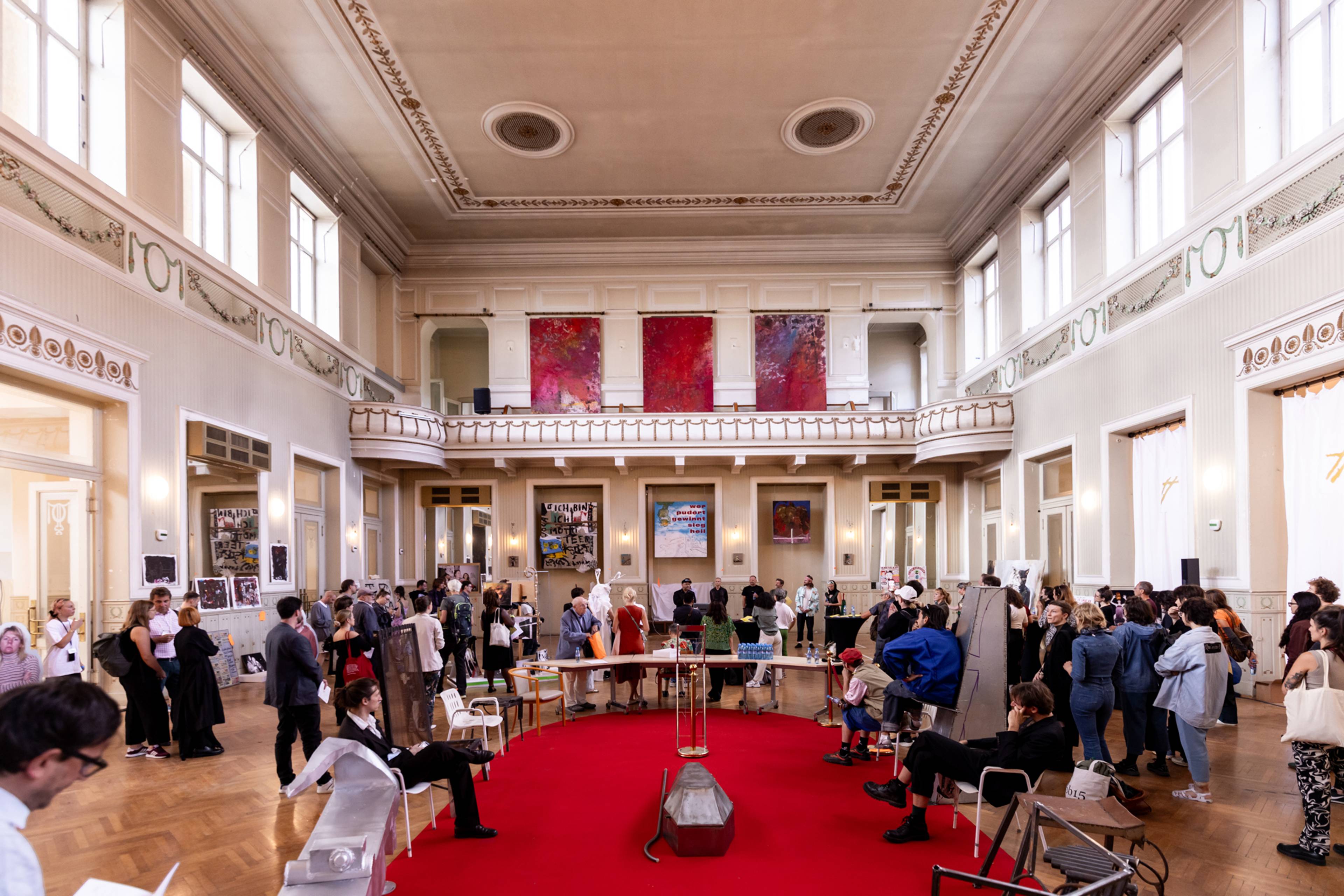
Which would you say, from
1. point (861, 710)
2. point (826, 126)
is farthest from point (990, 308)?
point (861, 710)

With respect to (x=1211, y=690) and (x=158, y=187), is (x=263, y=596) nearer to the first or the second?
(x=158, y=187)

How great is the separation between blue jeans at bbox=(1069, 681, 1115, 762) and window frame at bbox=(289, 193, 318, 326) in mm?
11816

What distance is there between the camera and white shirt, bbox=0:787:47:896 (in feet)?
5.76

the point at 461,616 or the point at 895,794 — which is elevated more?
the point at 461,616

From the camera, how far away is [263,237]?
38.8 feet

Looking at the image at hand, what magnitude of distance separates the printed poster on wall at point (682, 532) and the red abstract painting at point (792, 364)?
2.93 metres

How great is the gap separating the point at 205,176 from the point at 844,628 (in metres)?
11.3

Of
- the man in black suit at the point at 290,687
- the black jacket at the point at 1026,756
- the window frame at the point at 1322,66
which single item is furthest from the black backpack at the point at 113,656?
the window frame at the point at 1322,66

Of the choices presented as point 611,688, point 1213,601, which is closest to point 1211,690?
point 1213,601

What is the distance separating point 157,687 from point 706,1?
9.87 m

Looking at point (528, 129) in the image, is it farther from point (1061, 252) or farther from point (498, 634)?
point (1061, 252)

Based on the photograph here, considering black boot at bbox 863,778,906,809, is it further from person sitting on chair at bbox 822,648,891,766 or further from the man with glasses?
the man with glasses

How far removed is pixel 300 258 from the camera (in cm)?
1372

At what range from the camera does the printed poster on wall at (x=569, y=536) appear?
1856 cm
